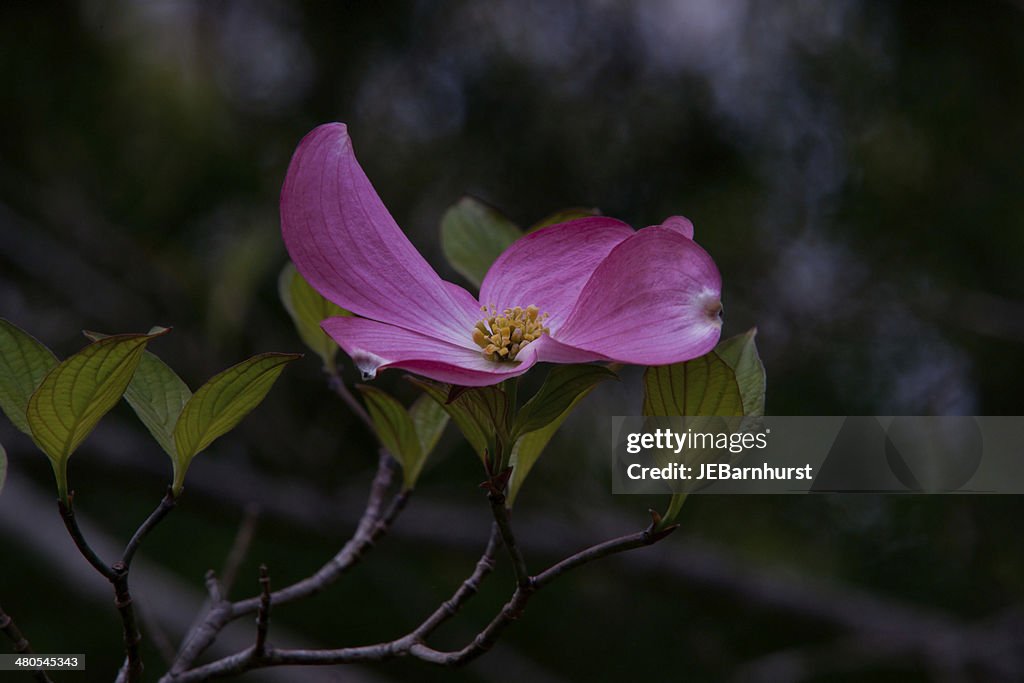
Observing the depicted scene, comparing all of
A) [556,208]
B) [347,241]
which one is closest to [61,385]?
[347,241]

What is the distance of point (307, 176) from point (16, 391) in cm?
15

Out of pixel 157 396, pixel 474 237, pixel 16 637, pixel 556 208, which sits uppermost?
pixel 556 208

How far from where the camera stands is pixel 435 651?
0.40 m

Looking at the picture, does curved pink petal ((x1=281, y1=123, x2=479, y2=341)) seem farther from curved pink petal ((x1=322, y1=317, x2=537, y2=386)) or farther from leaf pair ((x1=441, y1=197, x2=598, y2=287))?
leaf pair ((x1=441, y1=197, x2=598, y2=287))

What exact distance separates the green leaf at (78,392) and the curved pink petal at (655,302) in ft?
0.55

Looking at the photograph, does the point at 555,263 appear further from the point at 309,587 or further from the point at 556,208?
the point at 556,208

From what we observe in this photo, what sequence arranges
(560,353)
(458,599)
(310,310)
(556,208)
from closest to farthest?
(560,353)
(458,599)
(310,310)
(556,208)

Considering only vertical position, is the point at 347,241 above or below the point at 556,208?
below

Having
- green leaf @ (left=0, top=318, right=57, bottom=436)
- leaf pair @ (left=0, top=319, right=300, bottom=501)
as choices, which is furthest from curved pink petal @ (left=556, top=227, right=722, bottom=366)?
green leaf @ (left=0, top=318, right=57, bottom=436)

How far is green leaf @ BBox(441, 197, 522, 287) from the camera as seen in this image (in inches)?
23.4

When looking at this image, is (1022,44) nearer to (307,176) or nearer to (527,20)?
(527,20)

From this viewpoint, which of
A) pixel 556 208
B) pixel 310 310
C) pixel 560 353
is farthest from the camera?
pixel 556 208

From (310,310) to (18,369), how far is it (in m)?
0.20

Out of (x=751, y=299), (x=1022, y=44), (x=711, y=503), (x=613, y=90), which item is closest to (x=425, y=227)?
(x=613, y=90)
